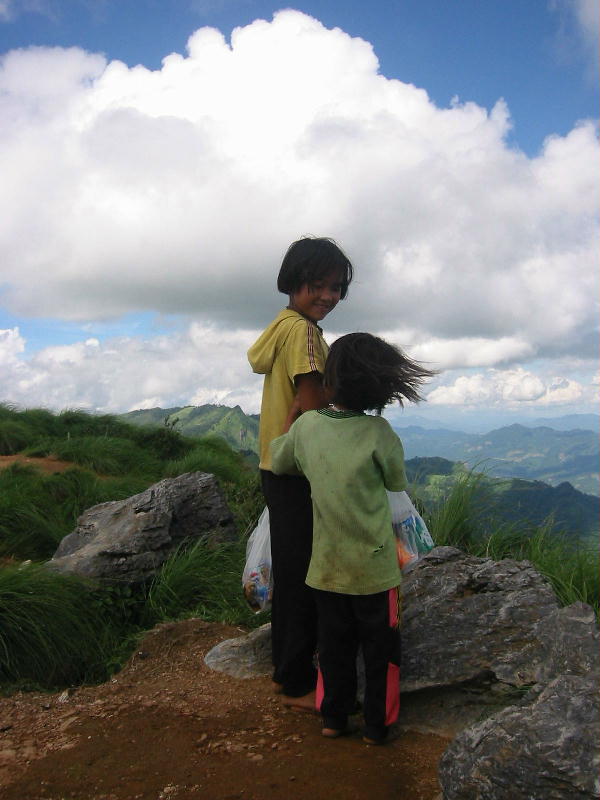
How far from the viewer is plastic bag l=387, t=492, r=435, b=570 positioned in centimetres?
323

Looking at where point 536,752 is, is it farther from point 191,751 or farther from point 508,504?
point 508,504

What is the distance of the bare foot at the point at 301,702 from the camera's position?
129 inches

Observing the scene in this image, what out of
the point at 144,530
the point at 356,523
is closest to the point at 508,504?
the point at 144,530

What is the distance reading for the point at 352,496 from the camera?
291cm

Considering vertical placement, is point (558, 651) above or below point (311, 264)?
below

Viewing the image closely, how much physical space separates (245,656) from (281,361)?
2.05m

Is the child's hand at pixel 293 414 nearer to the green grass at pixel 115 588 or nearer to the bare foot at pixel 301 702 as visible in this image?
the bare foot at pixel 301 702

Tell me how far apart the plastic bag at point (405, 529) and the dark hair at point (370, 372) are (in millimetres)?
585

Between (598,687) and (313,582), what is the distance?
126 cm

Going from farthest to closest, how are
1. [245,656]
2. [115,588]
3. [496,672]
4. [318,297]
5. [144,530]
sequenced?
[144,530]
[115,588]
[245,656]
[318,297]
[496,672]

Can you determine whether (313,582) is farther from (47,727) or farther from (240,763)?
(47,727)

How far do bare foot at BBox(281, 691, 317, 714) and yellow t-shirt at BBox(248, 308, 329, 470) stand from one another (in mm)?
1254

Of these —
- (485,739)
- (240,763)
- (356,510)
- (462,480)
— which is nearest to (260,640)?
(240,763)

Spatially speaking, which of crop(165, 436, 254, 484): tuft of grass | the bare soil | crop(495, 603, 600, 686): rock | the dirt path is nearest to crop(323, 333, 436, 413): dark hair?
crop(495, 603, 600, 686): rock
